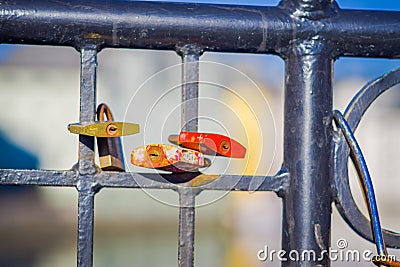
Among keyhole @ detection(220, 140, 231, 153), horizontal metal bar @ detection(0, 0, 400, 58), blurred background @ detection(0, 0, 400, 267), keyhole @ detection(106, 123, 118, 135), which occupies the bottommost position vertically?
keyhole @ detection(220, 140, 231, 153)

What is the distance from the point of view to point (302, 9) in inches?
22.8

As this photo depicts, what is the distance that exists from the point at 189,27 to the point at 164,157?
0.37 ft

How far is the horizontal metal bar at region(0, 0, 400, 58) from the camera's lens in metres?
0.55

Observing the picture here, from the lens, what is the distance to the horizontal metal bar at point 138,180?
535 mm

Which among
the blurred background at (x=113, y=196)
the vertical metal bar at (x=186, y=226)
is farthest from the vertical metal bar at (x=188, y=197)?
the blurred background at (x=113, y=196)

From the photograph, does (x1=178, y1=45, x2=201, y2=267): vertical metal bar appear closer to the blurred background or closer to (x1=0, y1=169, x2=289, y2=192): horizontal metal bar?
(x1=0, y1=169, x2=289, y2=192): horizontal metal bar

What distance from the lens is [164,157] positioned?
515mm

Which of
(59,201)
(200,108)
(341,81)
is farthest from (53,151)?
(200,108)

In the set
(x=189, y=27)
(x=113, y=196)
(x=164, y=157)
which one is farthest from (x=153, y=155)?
(x=113, y=196)

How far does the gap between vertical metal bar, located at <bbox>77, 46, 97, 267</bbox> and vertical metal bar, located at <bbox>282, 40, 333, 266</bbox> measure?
6.2 inches

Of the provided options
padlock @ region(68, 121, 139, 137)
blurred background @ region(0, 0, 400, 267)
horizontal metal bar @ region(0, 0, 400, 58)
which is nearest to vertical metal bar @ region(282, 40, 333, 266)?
horizontal metal bar @ region(0, 0, 400, 58)

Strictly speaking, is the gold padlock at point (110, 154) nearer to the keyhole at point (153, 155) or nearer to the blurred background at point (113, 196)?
the keyhole at point (153, 155)

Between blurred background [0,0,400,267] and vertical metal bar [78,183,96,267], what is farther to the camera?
blurred background [0,0,400,267]

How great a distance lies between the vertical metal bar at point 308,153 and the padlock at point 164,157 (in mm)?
89
